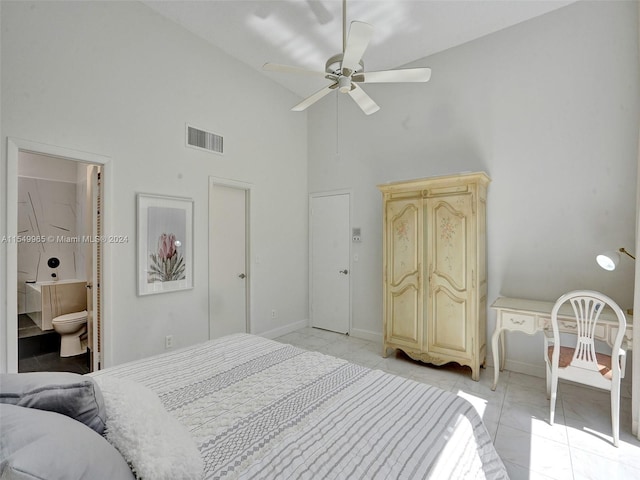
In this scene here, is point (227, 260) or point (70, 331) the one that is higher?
point (227, 260)

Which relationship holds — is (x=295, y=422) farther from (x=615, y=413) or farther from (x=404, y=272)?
(x=404, y=272)

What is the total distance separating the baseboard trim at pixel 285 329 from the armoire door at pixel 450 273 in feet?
6.64

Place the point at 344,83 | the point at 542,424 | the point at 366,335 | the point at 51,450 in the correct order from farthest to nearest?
1. the point at 366,335
2. the point at 542,424
3. the point at 344,83
4. the point at 51,450

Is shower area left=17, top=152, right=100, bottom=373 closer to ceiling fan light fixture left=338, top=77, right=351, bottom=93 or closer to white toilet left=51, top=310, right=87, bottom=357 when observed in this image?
white toilet left=51, top=310, right=87, bottom=357

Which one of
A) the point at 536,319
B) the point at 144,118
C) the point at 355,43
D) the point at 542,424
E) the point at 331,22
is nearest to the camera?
the point at 355,43

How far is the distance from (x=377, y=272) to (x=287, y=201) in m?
1.63

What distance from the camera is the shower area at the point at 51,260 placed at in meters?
3.48

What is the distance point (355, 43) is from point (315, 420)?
1983mm

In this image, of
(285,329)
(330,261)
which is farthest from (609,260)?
(285,329)

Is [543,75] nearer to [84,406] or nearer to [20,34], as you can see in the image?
[84,406]

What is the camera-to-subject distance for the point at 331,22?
119 inches

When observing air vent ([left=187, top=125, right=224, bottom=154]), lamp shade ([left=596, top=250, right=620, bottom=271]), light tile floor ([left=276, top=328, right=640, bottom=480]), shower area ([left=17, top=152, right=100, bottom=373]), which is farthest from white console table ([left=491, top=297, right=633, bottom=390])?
shower area ([left=17, top=152, right=100, bottom=373])

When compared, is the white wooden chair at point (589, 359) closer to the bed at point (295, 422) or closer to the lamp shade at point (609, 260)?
the lamp shade at point (609, 260)

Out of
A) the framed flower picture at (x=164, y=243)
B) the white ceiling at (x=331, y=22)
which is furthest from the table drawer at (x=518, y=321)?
the framed flower picture at (x=164, y=243)
